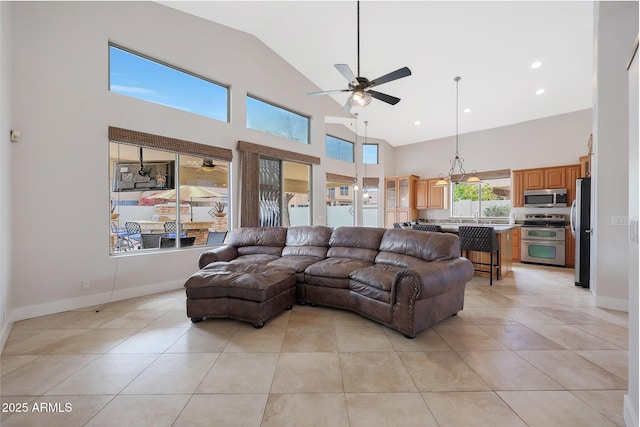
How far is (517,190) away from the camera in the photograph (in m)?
6.56

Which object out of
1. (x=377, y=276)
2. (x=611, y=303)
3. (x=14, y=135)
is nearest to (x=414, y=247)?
(x=377, y=276)

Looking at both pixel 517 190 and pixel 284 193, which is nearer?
pixel 284 193

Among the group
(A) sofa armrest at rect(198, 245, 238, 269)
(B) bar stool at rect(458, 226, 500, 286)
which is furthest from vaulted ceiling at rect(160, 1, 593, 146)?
(A) sofa armrest at rect(198, 245, 238, 269)

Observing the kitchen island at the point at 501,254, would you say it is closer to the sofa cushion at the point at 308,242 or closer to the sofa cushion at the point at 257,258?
the sofa cushion at the point at 308,242

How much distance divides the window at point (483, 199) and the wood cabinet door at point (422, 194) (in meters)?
0.77

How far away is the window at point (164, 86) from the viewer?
3658 mm

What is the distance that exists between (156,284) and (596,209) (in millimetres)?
6225

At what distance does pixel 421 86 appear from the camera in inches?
215

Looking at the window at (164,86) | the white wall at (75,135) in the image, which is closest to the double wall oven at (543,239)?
the window at (164,86)

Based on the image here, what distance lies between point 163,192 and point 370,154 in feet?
20.4

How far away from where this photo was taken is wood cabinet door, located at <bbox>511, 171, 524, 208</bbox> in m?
6.49

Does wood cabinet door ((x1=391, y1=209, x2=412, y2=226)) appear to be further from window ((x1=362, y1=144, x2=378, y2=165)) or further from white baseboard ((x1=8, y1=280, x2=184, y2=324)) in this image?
white baseboard ((x1=8, y1=280, x2=184, y2=324))

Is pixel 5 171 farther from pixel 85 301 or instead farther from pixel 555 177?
pixel 555 177

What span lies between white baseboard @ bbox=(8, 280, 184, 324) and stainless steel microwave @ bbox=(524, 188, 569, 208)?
7.79 meters
